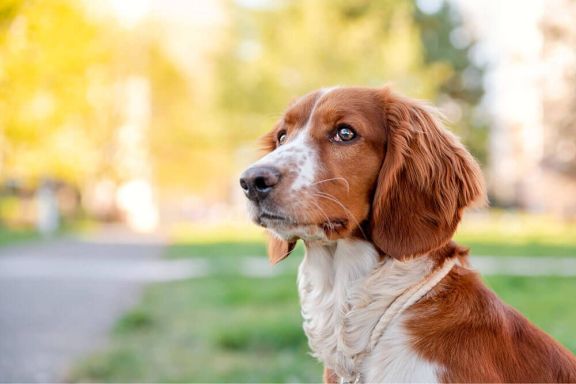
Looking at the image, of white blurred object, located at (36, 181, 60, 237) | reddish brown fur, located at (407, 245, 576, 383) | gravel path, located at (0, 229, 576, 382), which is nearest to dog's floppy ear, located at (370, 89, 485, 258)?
reddish brown fur, located at (407, 245, 576, 383)

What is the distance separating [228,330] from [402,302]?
3.76 metres

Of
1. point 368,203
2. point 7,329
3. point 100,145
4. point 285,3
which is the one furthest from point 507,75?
point 368,203

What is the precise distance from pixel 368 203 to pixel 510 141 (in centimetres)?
3572

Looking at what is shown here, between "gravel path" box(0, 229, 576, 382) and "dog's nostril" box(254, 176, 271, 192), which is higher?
"dog's nostril" box(254, 176, 271, 192)

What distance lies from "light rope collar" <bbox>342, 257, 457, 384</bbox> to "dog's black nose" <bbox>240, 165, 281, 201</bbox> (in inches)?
26.0

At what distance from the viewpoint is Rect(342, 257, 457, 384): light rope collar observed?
2.73 meters

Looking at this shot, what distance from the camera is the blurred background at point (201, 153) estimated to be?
6461 mm

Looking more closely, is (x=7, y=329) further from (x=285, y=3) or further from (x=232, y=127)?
(x=285, y=3)

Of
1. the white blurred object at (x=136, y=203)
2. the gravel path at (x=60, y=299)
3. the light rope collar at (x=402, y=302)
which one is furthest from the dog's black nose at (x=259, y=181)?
the white blurred object at (x=136, y=203)

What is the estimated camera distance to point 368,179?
9.84ft

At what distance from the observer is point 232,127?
91.8 ft

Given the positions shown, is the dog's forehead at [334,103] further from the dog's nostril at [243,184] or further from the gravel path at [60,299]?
the gravel path at [60,299]

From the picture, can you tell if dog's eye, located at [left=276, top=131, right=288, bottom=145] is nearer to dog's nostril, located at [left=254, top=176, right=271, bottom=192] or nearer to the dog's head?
the dog's head

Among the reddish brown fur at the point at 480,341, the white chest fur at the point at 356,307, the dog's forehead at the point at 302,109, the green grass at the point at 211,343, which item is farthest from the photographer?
the green grass at the point at 211,343
